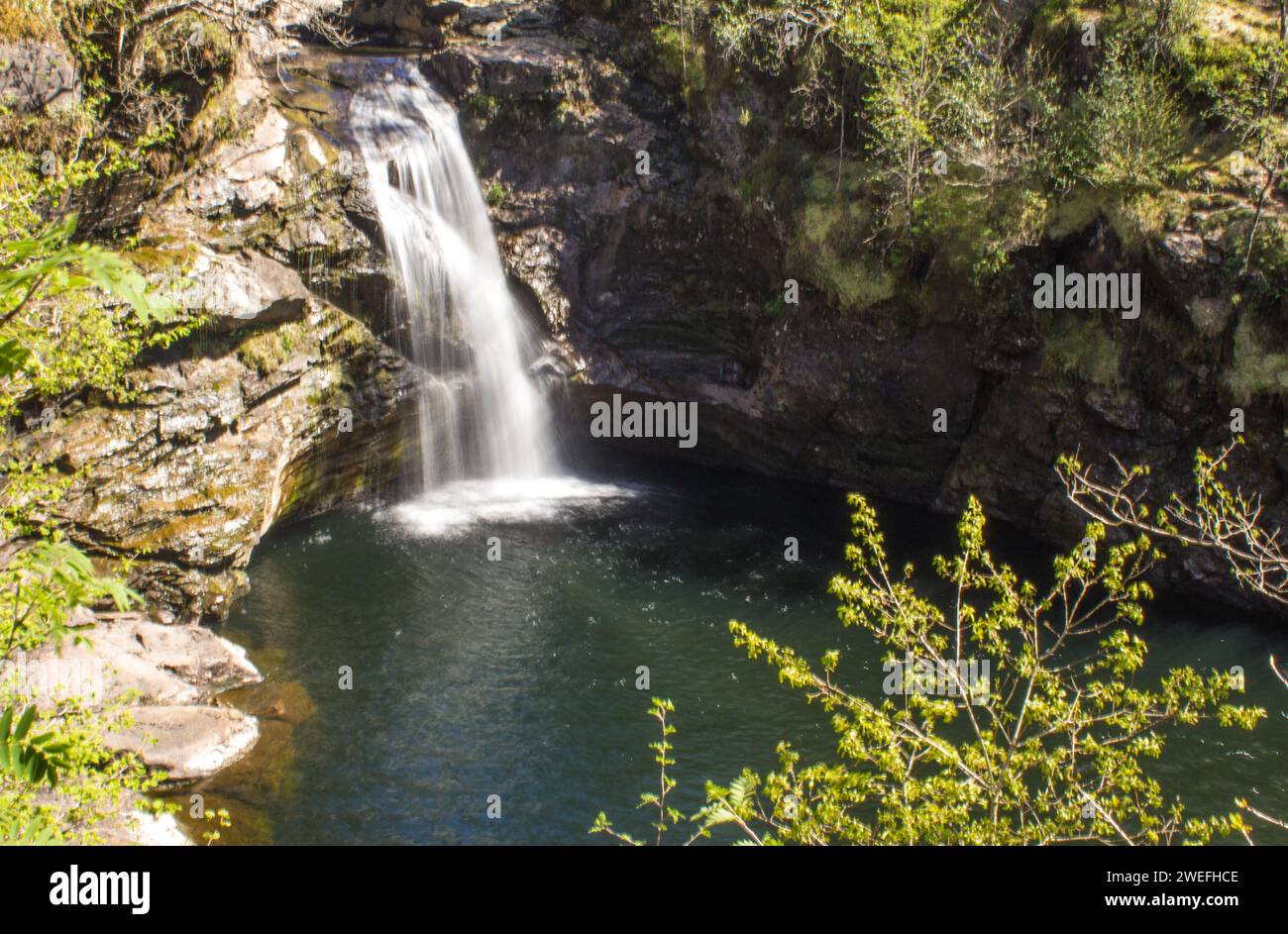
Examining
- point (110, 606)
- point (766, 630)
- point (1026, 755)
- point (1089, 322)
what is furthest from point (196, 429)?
point (1089, 322)

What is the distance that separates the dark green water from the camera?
13266 millimetres

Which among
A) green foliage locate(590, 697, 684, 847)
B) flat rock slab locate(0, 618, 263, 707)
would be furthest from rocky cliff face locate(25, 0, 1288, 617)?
green foliage locate(590, 697, 684, 847)

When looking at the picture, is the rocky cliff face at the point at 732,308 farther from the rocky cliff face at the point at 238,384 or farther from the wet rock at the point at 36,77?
the wet rock at the point at 36,77

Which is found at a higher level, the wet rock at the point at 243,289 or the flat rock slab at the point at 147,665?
the wet rock at the point at 243,289

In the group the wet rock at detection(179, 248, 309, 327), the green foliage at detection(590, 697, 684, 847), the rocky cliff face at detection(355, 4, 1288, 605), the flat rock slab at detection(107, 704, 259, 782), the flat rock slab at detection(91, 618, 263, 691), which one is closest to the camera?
the green foliage at detection(590, 697, 684, 847)

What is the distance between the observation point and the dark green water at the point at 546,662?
43.5 ft

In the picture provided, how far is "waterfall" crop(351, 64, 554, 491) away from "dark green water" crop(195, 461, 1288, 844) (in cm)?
183

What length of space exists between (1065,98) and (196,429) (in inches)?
741

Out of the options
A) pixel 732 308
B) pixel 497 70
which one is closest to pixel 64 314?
pixel 497 70

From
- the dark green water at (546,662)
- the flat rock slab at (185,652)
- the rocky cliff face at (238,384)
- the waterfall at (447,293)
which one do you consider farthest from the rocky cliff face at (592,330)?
the dark green water at (546,662)

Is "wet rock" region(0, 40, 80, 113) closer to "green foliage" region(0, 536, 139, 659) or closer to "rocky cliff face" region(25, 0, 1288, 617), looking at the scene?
"rocky cliff face" region(25, 0, 1288, 617)

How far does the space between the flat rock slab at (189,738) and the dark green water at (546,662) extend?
30cm

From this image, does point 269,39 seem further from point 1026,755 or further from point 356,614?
point 1026,755
